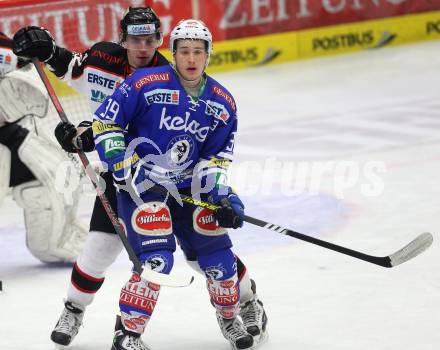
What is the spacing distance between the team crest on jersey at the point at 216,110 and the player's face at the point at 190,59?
0.12 m

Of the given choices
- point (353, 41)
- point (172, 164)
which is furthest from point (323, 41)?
point (172, 164)

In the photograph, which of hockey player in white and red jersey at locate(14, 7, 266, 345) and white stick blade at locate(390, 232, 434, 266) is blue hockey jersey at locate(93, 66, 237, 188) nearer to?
hockey player in white and red jersey at locate(14, 7, 266, 345)

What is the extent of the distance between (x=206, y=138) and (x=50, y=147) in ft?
5.63

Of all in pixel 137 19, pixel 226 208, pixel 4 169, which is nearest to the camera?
pixel 226 208

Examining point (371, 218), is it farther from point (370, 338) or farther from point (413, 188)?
point (370, 338)

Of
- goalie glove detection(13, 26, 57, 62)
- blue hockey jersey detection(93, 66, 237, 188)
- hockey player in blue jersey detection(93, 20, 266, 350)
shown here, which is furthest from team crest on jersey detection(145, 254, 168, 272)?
goalie glove detection(13, 26, 57, 62)

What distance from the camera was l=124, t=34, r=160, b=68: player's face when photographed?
460 centimetres

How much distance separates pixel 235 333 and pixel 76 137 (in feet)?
3.35

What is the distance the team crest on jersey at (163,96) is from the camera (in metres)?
4.29

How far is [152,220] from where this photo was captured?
14.2 feet

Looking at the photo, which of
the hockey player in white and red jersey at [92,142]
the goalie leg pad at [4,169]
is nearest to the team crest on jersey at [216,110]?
the hockey player in white and red jersey at [92,142]

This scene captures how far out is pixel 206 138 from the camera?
4434mm

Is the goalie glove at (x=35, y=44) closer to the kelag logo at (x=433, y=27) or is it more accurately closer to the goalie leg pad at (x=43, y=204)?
the goalie leg pad at (x=43, y=204)

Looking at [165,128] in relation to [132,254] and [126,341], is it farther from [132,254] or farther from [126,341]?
[126,341]
